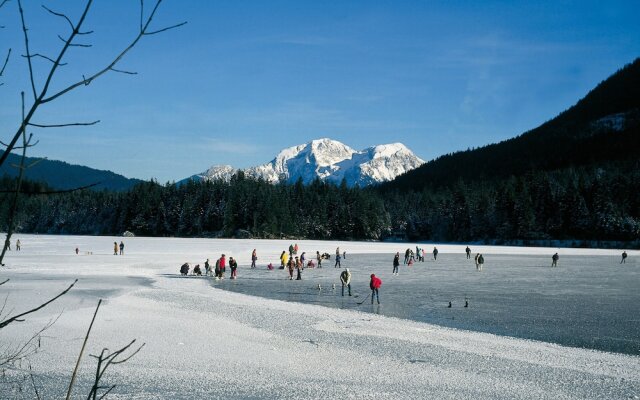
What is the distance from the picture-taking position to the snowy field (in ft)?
30.5

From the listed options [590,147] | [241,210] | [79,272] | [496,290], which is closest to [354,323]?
[496,290]

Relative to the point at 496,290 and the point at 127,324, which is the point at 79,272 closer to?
the point at 127,324

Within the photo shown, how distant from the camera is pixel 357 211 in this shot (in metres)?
118

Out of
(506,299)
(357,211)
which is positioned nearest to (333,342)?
(506,299)

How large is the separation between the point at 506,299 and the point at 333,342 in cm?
1146

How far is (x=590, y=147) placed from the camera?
178500mm

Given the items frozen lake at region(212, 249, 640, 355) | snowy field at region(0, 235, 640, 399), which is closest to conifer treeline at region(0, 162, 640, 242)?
frozen lake at region(212, 249, 640, 355)

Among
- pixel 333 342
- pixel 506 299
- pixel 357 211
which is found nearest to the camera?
pixel 333 342

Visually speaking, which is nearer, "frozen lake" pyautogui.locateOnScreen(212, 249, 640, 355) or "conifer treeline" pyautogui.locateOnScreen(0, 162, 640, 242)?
"frozen lake" pyautogui.locateOnScreen(212, 249, 640, 355)

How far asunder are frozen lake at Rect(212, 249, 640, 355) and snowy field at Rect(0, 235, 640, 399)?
96 millimetres

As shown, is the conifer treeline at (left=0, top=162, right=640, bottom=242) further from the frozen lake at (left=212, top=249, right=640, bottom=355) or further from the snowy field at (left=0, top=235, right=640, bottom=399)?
the snowy field at (left=0, top=235, right=640, bottom=399)

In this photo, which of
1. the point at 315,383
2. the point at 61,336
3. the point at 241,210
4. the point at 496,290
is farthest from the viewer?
the point at 241,210

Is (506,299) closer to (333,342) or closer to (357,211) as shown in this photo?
(333,342)

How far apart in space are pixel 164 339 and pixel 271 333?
10.0ft
